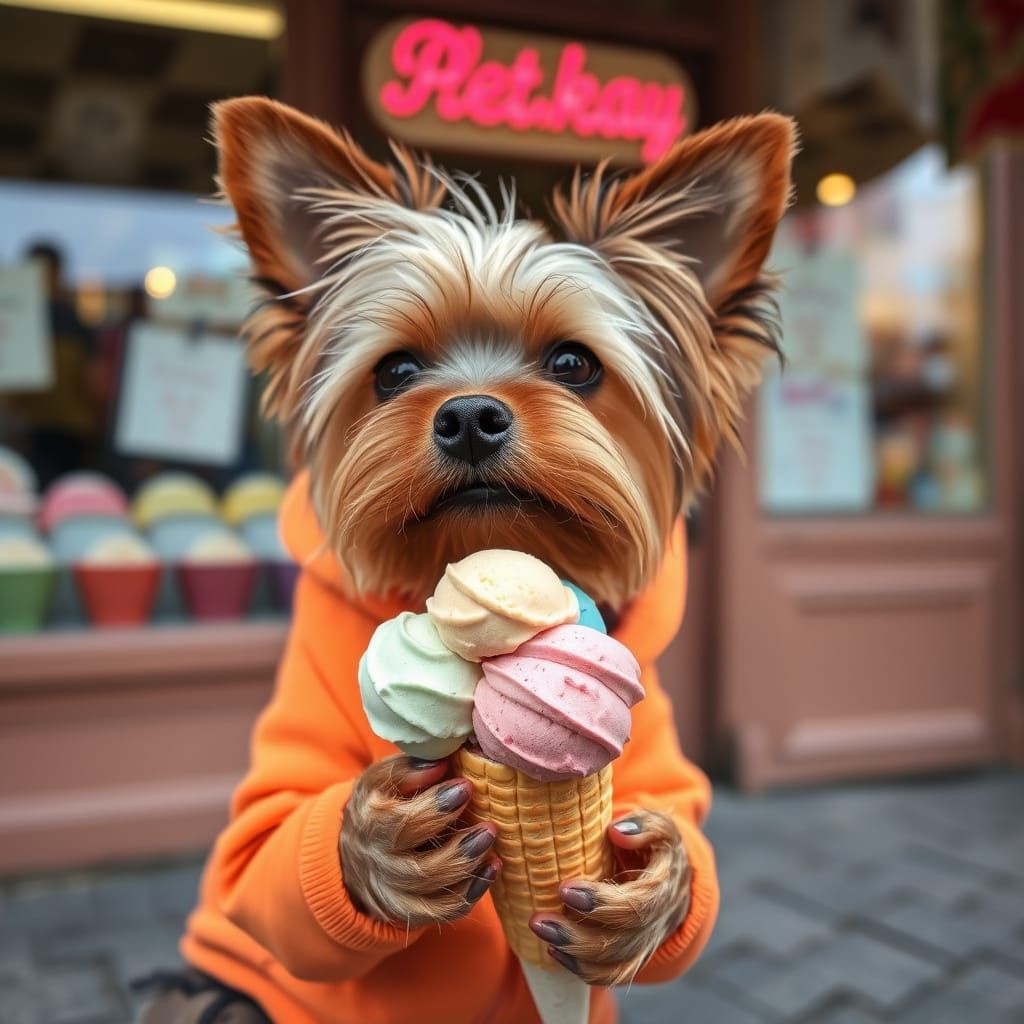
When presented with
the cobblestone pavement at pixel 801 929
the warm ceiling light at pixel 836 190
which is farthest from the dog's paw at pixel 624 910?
the warm ceiling light at pixel 836 190

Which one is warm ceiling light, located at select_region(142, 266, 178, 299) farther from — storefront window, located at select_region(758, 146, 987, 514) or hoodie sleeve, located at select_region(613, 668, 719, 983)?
hoodie sleeve, located at select_region(613, 668, 719, 983)

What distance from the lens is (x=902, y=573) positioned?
186 inches

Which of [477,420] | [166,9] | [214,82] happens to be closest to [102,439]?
[214,82]

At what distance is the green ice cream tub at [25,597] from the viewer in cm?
357

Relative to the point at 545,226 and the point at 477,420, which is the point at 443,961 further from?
the point at 545,226

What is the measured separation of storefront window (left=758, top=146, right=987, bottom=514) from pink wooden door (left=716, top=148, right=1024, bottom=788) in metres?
0.03

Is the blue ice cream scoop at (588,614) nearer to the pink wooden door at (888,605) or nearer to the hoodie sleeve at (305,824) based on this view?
the hoodie sleeve at (305,824)

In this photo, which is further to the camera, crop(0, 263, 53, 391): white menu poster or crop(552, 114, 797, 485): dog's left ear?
crop(0, 263, 53, 391): white menu poster

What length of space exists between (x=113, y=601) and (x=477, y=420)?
2.93 metres

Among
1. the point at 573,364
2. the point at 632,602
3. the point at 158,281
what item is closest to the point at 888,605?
the point at 158,281

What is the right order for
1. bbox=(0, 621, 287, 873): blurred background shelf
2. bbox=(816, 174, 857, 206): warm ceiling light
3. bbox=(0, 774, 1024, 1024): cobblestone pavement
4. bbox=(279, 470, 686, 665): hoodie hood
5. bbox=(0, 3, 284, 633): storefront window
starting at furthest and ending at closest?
1. bbox=(816, 174, 857, 206): warm ceiling light
2. bbox=(0, 3, 284, 633): storefront window
3. bbox=(0, 621, 287, 873): blurred background shelf
4. bbox=(0, 774, 1024, 1024): cobblestone pavement
5. bbox=(279, 470, 686, 665): hoodie hood

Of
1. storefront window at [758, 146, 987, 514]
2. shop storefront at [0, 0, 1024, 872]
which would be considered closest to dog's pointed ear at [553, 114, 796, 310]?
shop storefront at [0, 0, 1024, 872]

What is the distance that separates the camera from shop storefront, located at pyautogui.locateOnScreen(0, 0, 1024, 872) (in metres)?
3.65

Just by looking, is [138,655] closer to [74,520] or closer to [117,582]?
[117,582]
